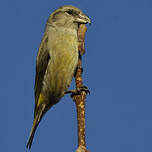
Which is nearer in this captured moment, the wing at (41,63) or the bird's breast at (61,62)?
the bird's breast at (61,62)

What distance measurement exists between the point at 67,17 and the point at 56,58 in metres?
0.88

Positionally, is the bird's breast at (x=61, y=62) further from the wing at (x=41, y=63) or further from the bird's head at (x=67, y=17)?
the bird's head at (x=67, y=17)

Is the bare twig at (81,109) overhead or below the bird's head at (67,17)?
below

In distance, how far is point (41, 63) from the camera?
6.00 m

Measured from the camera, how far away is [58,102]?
20.4ft

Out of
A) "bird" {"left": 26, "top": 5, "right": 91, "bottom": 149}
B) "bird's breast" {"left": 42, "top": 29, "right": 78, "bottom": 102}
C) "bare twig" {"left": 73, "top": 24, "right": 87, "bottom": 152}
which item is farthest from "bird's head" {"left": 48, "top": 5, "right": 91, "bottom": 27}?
"bare twig" {"left": 73, "top": 24, "right": 87, "bottom": 152}

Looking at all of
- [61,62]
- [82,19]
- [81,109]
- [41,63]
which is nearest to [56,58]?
[61,62]

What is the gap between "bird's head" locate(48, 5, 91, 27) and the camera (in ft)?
19.1

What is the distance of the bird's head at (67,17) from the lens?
19.1ft

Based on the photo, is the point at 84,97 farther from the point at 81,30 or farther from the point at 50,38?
the point at 50,38

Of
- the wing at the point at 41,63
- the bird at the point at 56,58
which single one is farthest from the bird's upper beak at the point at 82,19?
the wing at the point at 41,63

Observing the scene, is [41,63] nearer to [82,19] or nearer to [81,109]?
[82,19]

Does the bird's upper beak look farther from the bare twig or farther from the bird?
the bare twig

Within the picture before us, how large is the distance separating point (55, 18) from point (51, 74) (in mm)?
1164
